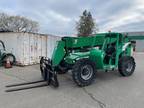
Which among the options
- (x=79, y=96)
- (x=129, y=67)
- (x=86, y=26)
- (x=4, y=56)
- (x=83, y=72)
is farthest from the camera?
(x=86, y=26)

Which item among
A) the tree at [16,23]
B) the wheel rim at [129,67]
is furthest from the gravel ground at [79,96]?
the tree at [16,23]

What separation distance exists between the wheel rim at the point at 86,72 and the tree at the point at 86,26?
32.8 metres

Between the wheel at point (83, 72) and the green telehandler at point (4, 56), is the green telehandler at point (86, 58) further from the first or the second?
the green telehandler at point (4, 56)

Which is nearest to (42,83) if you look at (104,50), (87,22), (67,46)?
(67,46)

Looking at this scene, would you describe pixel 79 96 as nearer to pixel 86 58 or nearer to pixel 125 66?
pixel 86 58

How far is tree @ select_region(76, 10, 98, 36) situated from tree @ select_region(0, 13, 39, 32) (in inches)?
432

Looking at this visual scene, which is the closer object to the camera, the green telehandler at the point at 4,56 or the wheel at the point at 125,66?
the wheel at the point at 125,66

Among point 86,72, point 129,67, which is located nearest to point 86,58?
point 86,72

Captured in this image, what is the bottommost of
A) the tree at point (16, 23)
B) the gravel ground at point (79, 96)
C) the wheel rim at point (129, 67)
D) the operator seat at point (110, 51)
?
the gravel ground at point (79, 96)

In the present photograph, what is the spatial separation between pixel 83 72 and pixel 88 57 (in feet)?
2.25

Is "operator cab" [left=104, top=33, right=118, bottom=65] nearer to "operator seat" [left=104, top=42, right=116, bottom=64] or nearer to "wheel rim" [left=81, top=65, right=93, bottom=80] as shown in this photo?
"operator seat" [left=104, top=42, right=116, bottom=64]

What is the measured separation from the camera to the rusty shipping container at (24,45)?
9.83 meters

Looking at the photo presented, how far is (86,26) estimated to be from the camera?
128ft

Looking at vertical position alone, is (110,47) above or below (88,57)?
above
